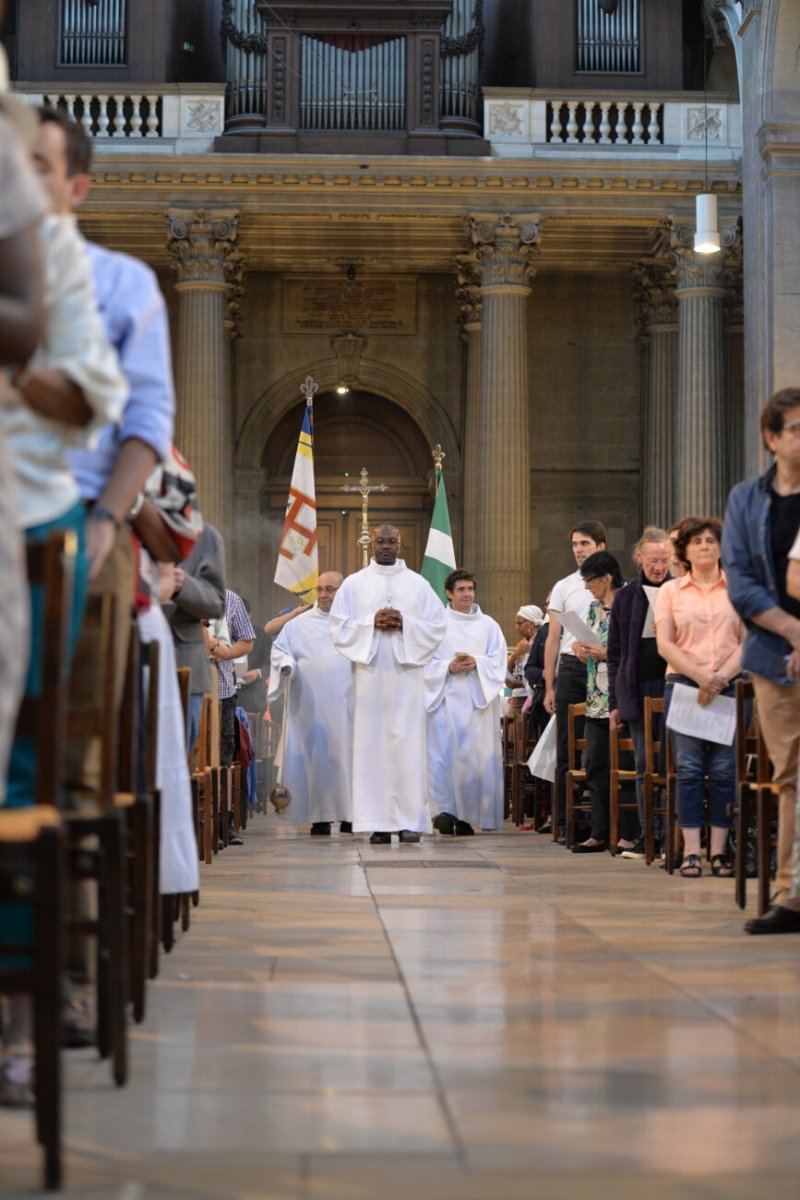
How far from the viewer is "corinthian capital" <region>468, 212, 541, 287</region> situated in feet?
71.2

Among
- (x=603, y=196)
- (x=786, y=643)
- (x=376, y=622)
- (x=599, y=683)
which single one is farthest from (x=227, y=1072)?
(x=603, y=196)

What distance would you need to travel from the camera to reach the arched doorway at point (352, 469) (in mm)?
24969

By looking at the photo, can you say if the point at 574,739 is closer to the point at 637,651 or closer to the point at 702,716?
the point at 637,651

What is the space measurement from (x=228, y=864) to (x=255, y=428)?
1579cm

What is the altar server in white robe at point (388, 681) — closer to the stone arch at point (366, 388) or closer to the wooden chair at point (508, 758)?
the wooden chair at point (508, 758)

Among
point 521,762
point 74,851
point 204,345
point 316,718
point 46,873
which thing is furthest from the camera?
point 204,345

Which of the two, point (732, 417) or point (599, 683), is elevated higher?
point (732, 417)

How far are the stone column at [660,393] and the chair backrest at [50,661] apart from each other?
829 inches

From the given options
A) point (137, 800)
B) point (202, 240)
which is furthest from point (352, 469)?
point (137, 800)

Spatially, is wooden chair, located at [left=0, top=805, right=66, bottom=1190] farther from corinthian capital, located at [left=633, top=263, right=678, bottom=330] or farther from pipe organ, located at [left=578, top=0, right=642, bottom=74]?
corinthian capital, located at [left=633, top=263, right=678, bottom=330]

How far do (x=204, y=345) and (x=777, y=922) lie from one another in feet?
55.5

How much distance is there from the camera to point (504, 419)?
21781 millimetres

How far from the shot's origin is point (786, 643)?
5895 millimetres

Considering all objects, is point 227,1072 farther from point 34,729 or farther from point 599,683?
point 599,683
